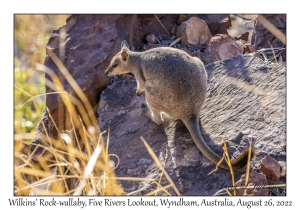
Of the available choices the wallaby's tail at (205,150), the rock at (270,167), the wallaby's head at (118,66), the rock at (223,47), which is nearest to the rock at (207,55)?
the rock at (223,47)

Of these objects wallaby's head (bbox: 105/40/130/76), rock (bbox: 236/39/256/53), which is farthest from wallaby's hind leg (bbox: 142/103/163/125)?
rock (bbox: 236/39/256/53)

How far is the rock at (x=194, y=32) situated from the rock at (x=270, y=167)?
4.00 metres

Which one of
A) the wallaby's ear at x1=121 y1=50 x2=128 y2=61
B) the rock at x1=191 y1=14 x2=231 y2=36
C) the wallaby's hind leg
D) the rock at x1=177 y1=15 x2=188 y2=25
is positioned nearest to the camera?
the wallaby's hind leg

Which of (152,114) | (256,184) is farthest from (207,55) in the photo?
(256,184)

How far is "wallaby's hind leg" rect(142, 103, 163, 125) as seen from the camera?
6106 millimetres

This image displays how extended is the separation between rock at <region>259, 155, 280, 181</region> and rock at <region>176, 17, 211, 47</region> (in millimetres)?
3999

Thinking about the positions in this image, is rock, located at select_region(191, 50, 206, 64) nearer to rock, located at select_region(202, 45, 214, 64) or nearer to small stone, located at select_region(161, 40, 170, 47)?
rock, located at select_region(202, 45, 214, 64)

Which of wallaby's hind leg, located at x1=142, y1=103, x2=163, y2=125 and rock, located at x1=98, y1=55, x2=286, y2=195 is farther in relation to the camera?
wallaby's hind leg, located at x1=142, y1=103, x2=163, y2=125

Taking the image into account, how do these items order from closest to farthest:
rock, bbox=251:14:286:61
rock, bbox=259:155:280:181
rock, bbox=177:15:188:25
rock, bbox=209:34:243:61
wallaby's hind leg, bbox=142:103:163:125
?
rock, bbox=259:155:280:181, wallaby's hind leg, bbox=142:103:163:125, rock, bbox=209:34:243:61, rock, bbox=251:14:286:61, rock, bbox=177:15:188:25

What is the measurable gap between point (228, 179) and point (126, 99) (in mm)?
2611

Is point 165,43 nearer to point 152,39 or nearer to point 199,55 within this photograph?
point 152,39

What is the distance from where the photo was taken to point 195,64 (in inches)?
230

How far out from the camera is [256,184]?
4.66 metres
